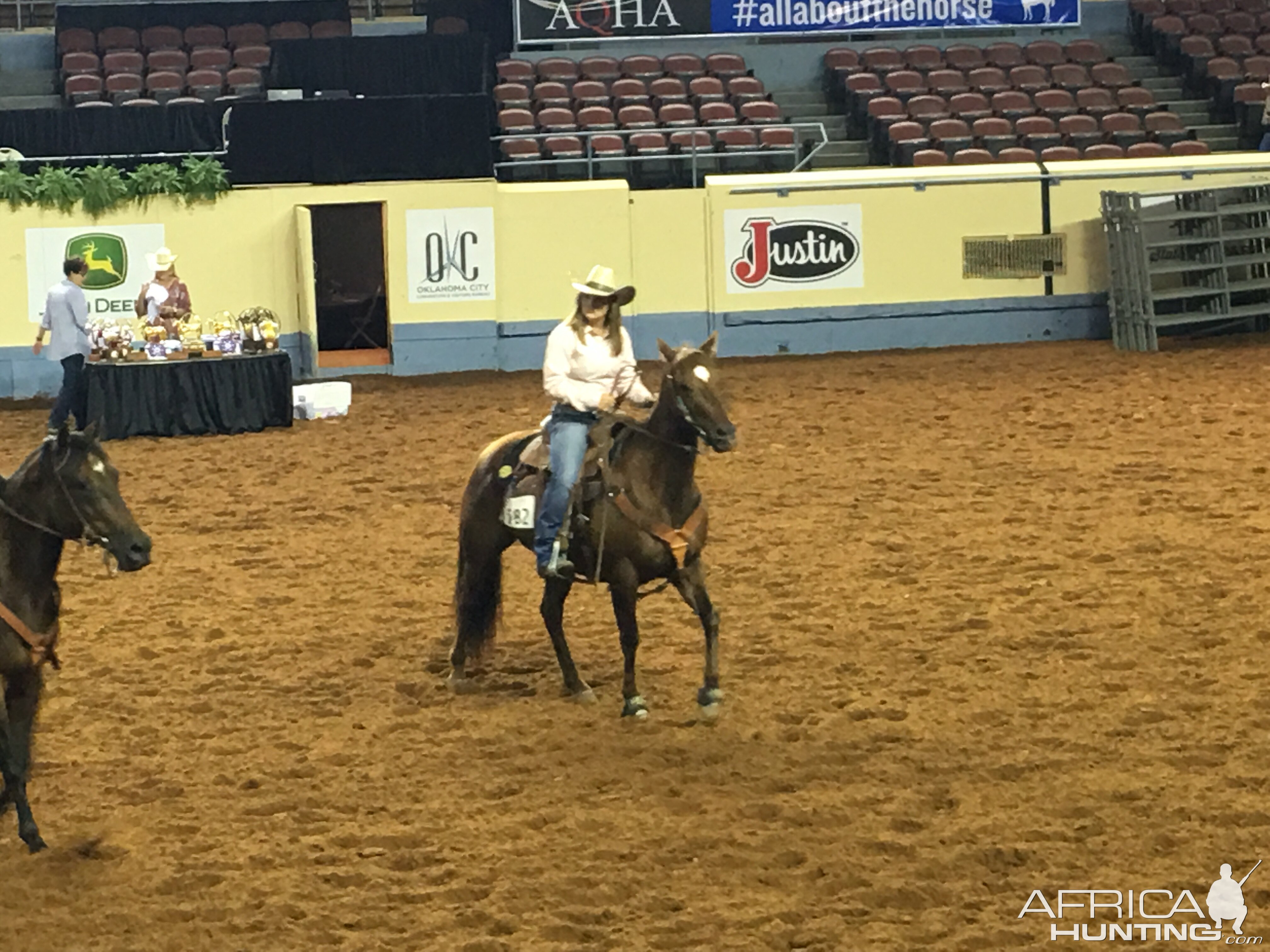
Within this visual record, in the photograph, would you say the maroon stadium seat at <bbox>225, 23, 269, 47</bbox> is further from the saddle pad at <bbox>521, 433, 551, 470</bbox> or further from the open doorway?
the saddle pad at <bbox>521, 433, 551, 470</bbox>

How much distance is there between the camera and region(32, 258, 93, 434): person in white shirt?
15.8 metres

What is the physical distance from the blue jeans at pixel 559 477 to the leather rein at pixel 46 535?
2105mm

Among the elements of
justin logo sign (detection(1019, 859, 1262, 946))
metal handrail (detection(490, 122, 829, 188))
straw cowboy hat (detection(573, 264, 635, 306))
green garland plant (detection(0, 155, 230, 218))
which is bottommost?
justin logo sign (detection(1019, 859, 1262, 946))

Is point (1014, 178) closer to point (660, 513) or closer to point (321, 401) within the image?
point (321, 401)

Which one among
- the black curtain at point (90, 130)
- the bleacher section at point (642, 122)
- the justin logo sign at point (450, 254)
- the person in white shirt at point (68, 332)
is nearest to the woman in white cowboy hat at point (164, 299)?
the person in white shirt at point (68, 332)

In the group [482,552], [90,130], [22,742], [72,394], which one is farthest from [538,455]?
[90,130]

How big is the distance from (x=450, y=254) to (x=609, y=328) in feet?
43.0

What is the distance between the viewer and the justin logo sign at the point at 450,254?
67.6 ft

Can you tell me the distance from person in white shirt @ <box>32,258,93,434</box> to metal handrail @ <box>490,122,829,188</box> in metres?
6.53

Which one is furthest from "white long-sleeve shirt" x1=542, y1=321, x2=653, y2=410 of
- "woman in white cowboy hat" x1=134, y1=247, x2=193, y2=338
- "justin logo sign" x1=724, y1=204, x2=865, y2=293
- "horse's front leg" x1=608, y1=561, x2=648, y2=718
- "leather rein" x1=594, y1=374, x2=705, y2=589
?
"justin logo sign" x1=724, y1=204, x2=865, y2=293

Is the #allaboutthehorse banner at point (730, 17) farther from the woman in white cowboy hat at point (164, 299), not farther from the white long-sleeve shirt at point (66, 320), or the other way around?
A: the white long-sleeve shirt at point (66, 320)

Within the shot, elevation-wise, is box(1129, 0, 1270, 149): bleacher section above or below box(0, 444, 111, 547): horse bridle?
above

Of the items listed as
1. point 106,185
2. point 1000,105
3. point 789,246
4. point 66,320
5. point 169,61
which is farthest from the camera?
point 169,61

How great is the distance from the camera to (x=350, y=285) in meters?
23.8
